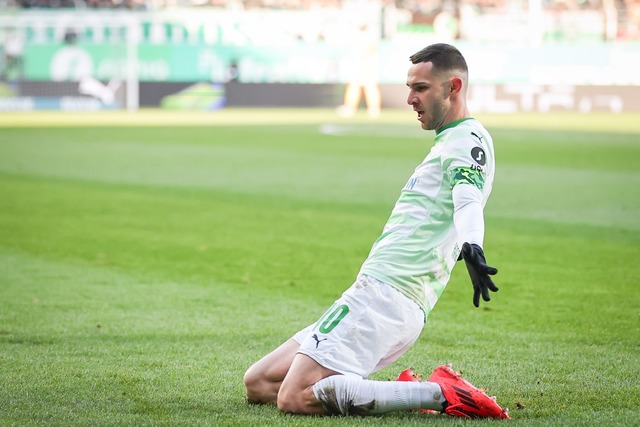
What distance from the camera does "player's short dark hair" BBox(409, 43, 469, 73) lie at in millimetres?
4906

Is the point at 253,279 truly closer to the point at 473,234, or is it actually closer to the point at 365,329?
A: the point at 365,329

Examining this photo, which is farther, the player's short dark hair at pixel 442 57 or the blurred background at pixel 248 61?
the blurred background at pixel 248 61

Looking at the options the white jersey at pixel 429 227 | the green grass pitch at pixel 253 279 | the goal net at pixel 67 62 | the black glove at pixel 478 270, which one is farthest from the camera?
the goal net at pixel 67 62

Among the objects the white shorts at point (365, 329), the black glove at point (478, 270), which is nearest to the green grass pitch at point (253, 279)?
the white shorts at point (365, 329)

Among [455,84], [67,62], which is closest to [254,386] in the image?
[455,84]

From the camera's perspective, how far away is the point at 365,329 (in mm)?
4891

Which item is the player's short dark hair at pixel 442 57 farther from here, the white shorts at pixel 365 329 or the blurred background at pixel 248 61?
the blurred background at pixel 248 61

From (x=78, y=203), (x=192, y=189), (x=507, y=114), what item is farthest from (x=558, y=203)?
(x=507, y=114)

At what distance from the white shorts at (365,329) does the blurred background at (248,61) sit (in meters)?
30.7

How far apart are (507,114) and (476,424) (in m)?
32.6

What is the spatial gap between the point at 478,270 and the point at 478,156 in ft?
2.19

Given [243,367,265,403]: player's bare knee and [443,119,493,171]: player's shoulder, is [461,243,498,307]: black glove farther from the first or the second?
[243,367,265,403]: player's bare knee

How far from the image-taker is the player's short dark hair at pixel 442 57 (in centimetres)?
491

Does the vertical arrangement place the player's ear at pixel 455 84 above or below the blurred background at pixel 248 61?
above
